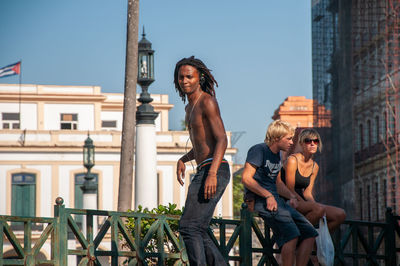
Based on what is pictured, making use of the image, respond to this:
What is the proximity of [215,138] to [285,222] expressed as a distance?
1523 millimetres

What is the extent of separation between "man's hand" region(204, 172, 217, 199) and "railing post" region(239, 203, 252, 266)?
217cm

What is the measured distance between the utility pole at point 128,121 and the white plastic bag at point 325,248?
8849 mm

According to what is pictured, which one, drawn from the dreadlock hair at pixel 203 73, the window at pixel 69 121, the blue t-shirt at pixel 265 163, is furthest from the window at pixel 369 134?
the dreadlock hair at pixel 203 73

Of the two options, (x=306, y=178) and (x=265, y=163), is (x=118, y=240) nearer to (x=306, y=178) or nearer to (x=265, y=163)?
(x=265, y=163)

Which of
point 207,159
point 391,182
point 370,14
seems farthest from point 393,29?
point 207,159

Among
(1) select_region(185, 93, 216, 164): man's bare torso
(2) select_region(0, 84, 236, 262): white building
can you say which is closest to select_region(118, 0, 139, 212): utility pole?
(1) select_region(185, 93, 216, 164): man's bare torso

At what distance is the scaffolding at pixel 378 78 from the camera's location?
132ft

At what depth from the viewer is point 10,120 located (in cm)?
6631

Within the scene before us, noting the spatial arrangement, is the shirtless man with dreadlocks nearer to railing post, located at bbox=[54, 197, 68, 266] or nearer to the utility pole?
railing post, located at bbox=[54, 197, 68, 266]

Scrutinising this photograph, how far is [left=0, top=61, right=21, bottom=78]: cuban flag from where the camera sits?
58.0m

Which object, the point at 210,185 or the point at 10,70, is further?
the point at 10,70

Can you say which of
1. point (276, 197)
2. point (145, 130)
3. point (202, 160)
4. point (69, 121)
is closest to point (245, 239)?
point (276, 197)

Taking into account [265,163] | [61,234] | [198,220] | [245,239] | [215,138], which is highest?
[215,138]

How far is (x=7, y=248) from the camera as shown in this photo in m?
53.3
